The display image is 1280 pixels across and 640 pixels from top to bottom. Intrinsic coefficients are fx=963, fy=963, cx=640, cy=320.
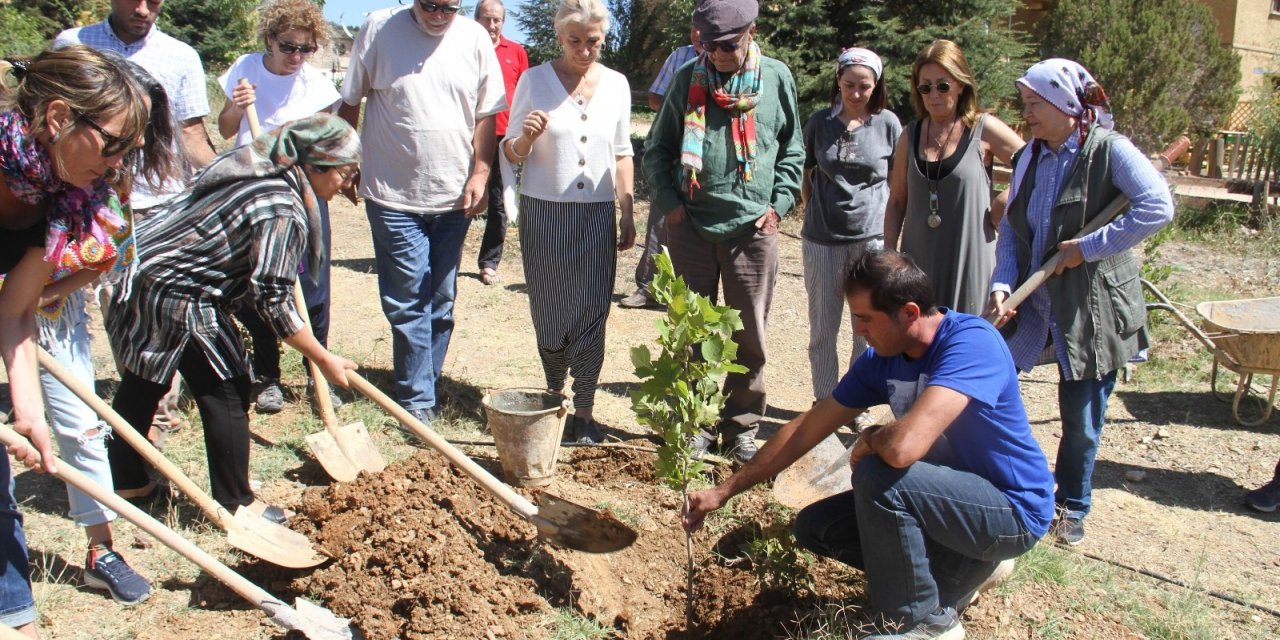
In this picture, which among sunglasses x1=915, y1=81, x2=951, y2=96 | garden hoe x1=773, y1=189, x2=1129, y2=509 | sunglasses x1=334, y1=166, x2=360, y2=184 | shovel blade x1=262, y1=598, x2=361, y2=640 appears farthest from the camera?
sunglasses x1=915, y1=81, x2=951, y2=96

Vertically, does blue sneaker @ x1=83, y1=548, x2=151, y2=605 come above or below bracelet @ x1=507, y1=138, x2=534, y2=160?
below

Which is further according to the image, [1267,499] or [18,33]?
[18,33]

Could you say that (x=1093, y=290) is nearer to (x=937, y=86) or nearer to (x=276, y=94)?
(x=937, y=86)

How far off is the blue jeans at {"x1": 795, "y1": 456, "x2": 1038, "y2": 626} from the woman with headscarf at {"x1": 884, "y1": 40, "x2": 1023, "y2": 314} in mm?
1514

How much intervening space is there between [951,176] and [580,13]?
1670 millimetres

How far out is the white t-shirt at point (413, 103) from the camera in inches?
169

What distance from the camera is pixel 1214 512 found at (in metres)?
4.27

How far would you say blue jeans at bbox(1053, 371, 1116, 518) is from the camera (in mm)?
3652

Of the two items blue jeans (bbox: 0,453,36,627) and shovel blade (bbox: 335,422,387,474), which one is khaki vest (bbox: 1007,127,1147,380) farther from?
blue jeans (bbox: 0,453,36,627)

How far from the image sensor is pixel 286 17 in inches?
180

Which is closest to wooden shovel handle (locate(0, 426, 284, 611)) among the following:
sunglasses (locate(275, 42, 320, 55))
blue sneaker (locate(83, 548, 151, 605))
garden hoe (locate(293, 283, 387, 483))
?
blue sneaker (locate(83, 548, 151, 605))

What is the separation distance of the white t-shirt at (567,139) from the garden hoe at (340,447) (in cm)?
115

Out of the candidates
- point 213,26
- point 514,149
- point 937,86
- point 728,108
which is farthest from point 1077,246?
point 213,26

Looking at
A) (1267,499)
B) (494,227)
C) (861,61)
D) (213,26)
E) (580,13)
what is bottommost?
(1267,499)
